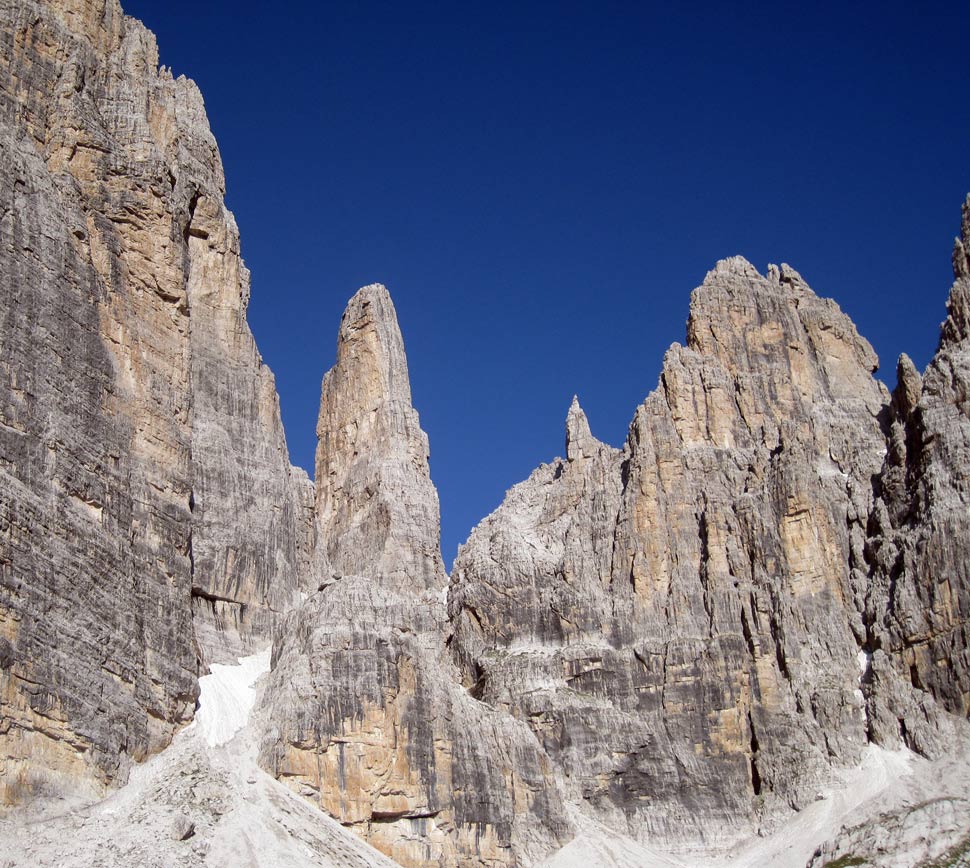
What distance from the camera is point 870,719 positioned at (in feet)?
310

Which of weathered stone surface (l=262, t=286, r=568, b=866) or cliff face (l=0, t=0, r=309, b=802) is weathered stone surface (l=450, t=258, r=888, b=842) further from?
cliff face (l=0, t=0, r=309, b=802)

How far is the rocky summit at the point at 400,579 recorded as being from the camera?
6775cm

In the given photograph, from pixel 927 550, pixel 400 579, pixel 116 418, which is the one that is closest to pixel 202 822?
pixel 116 418

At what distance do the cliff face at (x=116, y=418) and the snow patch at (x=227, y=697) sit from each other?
175cm

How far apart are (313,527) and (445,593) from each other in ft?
34.8

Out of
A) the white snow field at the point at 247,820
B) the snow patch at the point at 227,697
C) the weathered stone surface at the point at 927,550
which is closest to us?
the white snow field at the point at 247,820

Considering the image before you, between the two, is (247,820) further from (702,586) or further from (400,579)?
(702,586)

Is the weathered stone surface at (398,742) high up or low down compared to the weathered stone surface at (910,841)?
up

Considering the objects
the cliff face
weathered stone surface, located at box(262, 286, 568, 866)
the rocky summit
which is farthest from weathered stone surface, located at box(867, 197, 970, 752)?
the cliff face

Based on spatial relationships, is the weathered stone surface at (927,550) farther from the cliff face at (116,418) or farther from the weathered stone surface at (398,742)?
the cliff face at (116,418)

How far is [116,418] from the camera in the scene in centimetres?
7550

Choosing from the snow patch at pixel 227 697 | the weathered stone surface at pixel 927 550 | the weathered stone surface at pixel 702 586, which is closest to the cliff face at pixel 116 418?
the snow patch at pixel 227 697

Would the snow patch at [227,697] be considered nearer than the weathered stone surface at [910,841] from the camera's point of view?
Yes

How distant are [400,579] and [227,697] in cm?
2384
